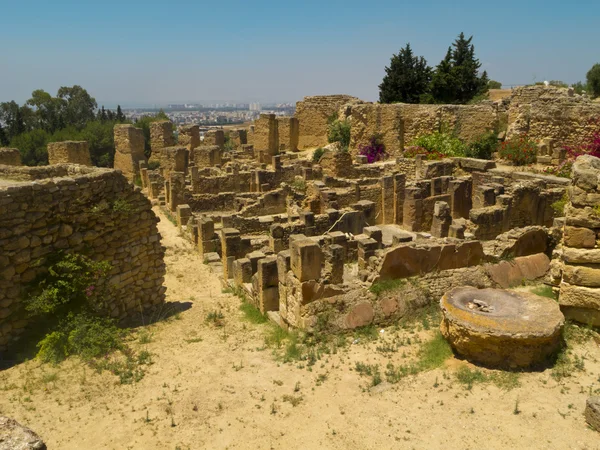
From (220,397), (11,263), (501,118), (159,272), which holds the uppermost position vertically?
(501,118)

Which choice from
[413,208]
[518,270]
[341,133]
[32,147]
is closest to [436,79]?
[341,133]

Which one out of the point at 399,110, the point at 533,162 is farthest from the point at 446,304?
the point at 399,110

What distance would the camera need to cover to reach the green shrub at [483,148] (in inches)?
773

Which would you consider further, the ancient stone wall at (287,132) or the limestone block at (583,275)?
the ancient stone wall at (287,132)

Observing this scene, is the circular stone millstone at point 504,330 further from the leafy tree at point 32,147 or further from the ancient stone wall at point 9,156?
the leafy tree at point 32,147

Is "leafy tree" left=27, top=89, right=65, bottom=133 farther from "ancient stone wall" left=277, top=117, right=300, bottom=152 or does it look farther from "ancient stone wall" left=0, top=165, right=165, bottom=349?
"ancient stone wall" left=0, top=165, right=165, bottom=349

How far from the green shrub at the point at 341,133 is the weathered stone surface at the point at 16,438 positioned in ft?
78.9

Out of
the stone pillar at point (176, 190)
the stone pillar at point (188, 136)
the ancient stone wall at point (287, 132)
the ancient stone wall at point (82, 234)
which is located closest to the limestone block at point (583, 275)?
the ancient stone wall at point (82, 234)

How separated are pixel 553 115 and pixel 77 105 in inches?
1858

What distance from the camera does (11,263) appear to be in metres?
7.20

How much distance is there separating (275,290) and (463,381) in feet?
14.2

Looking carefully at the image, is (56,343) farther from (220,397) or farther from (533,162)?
(533,162)

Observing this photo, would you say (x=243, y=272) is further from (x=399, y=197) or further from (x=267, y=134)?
(x=267, y=134)

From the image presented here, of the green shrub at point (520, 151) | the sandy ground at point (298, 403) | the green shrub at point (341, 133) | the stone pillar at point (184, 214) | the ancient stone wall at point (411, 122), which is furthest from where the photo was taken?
the green shrub at point (341, 133)
